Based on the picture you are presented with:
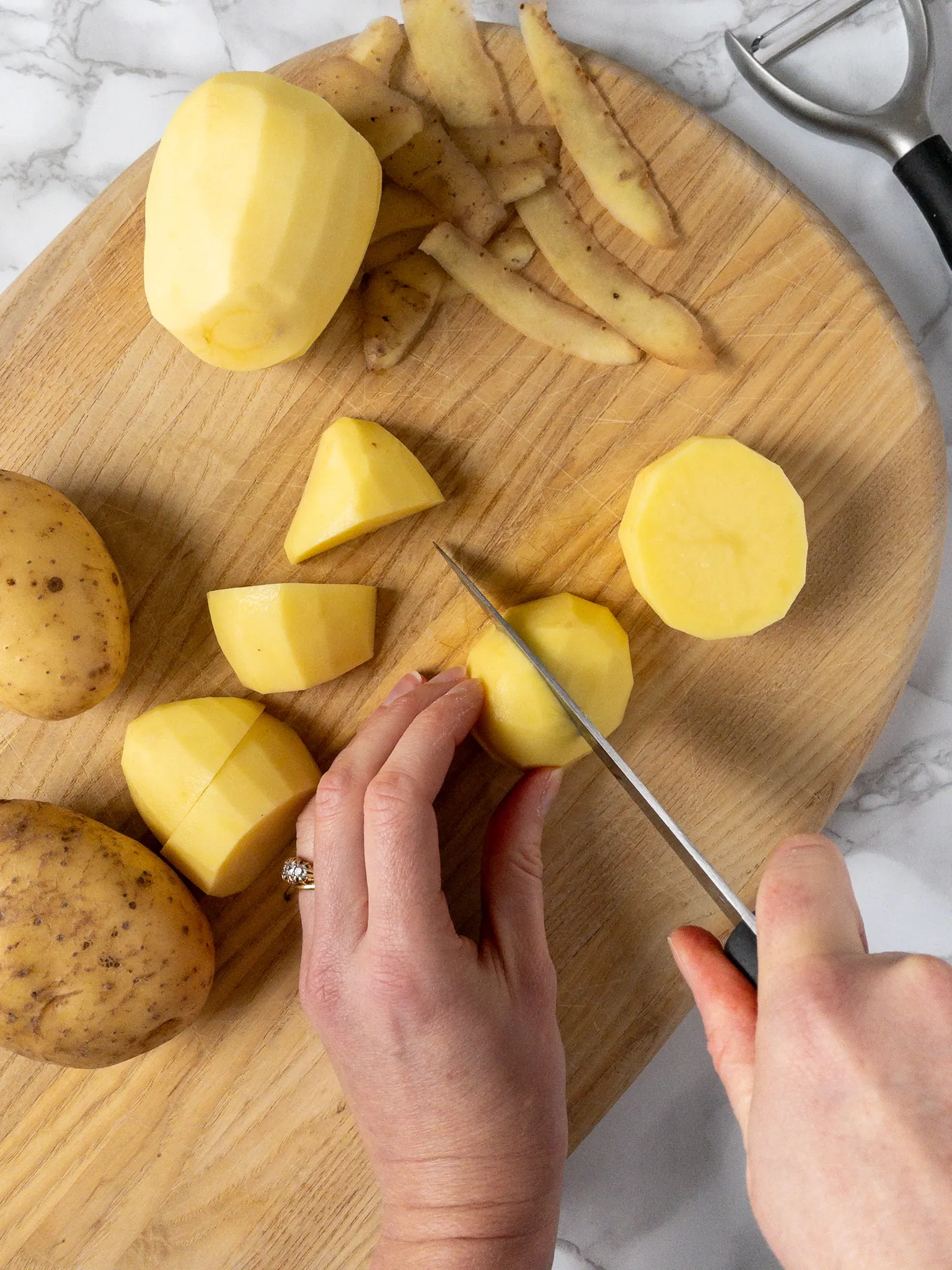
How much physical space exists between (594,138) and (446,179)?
29 cm

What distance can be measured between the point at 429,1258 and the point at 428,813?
0.80 m

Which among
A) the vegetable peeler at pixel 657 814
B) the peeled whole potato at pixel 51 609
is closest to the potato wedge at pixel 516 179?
the vegetable peeler at pixel 657 814

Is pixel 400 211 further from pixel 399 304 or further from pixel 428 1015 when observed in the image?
pixel 428 1015

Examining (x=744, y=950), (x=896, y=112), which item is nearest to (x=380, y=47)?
(x=896, y=112)

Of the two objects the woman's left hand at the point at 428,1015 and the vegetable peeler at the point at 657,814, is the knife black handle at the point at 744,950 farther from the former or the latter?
the woman's left hand at the point at 428,1015

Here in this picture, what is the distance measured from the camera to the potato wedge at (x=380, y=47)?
1.76 metres

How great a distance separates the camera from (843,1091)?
3.72 ft

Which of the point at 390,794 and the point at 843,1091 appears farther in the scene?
the point at 390,794

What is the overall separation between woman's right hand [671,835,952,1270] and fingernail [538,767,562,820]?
588mm

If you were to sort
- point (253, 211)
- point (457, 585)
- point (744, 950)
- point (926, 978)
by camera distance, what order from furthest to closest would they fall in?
point (457, 585) → point (253, 211) → point (744, 950) → point (926, 978)

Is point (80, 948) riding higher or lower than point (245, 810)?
lower

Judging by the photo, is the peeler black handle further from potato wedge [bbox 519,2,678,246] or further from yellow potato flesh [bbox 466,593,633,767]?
yellow potato flesh [bbox 466,593,633,767]

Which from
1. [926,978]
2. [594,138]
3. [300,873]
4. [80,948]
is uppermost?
[594,138]

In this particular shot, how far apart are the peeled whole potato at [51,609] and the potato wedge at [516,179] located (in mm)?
1028
